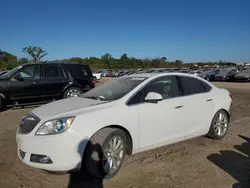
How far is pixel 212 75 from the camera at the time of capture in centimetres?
3008

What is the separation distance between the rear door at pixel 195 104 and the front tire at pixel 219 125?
0.71 ft

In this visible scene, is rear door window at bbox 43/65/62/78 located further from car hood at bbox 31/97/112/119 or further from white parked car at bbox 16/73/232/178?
car hood at bbox 31/97/112/119

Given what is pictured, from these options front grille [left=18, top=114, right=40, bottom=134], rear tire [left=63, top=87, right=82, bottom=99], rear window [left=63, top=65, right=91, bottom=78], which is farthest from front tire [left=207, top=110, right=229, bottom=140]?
rear window [left=63, top=65, right=91, bottom=78]

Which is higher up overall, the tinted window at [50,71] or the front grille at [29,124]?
the tinted window at [50,71]

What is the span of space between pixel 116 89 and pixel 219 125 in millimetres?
2512

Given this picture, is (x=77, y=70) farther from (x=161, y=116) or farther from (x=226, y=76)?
(x=226, y=76)

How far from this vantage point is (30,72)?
31.2ft

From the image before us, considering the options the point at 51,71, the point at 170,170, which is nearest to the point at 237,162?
the point at 170,170

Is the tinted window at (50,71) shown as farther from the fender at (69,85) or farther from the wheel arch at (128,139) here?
the wheel arch at (128,139)

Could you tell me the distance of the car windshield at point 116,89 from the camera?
14.0 feet

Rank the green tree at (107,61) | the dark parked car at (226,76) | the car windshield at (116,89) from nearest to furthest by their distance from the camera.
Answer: the car windshield at (116,89) → the dark parked car at (226,76) → the green tree at (107,61)

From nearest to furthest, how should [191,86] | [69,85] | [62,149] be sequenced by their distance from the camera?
1. [62,149]
2. [191,86]
3. [69,85]

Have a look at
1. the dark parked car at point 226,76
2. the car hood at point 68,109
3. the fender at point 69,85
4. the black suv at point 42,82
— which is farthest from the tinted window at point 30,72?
the dark parked car at point 226,76

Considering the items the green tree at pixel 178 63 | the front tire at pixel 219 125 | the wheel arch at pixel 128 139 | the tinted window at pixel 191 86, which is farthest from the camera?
the green tree at pixel 178 63
